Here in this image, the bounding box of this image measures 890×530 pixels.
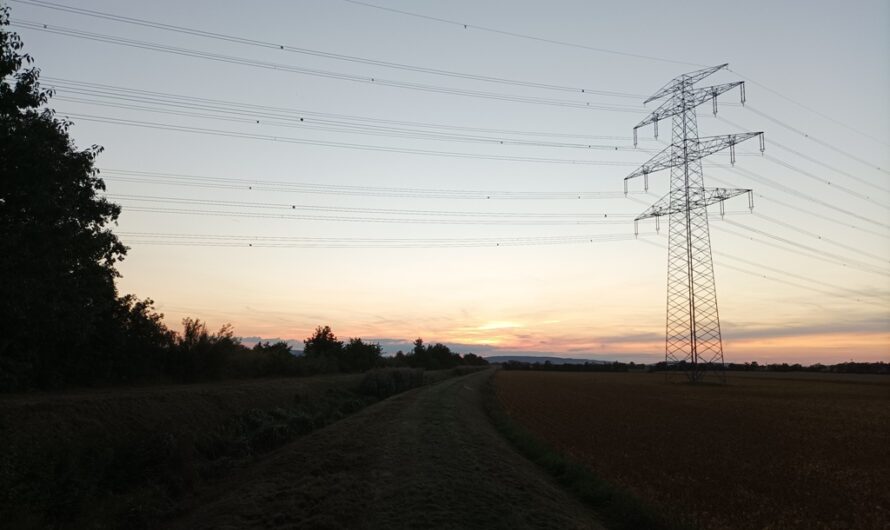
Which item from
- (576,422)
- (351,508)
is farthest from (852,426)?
(351,508)

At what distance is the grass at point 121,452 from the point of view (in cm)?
1255

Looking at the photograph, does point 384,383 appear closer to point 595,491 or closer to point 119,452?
point 119,452

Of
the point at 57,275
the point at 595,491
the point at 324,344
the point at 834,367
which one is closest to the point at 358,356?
the point at 324,344

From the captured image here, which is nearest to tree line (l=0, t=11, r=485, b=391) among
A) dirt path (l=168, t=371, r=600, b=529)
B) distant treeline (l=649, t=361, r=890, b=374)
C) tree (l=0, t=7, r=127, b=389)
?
tree (l=0, t=7, r=127, b=389)

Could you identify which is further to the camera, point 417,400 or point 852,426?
point 417,400

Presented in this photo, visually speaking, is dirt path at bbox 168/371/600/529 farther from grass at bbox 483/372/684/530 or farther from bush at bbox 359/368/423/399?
bush at bbox 359/368/423/399

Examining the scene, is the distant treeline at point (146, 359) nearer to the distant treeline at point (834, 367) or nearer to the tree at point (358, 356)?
the tree at point (358, 356)

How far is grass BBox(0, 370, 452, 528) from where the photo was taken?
12.5m

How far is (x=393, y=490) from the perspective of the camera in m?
12.5

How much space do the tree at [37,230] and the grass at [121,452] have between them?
104 inches

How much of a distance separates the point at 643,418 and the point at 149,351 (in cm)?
2825

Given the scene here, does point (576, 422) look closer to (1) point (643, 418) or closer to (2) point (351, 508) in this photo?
(1) point (643, 418)

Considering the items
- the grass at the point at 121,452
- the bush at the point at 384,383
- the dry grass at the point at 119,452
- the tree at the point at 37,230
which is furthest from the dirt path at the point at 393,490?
the bush at the point at 384,383

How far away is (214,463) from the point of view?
699 inches
